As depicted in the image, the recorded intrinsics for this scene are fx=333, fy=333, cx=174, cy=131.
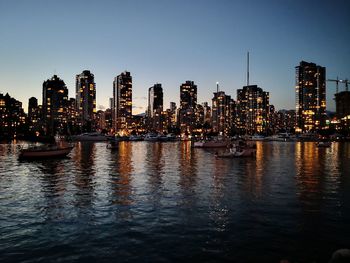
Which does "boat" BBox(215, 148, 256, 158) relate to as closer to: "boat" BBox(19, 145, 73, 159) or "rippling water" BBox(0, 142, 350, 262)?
"boat" BBox(19, 145, 73, 159)

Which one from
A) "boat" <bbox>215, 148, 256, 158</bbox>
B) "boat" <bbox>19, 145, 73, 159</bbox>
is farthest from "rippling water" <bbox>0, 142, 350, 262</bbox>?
"boat" <bbox>215, 148, 256, 158</bbox>

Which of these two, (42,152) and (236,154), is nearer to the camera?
(42,152)

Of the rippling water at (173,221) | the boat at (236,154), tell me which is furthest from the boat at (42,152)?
the boat at (236,154)

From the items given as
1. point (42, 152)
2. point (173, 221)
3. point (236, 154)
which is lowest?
point (173, 221)

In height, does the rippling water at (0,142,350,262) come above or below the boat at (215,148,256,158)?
below

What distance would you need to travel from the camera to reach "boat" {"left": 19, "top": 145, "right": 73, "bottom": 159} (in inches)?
2327

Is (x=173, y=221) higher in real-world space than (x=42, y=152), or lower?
lower

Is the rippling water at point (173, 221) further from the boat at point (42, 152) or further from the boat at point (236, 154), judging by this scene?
the boat at point (236, 154)

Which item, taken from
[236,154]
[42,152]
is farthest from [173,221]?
[42,152]

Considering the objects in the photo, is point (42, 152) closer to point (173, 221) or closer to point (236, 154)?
point (236, 154)

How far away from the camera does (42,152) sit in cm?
6103

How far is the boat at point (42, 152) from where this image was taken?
59.1 m

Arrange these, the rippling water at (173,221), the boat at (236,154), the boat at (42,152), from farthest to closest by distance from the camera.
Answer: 1. the boat at (236,154)
2. the boat at (42,152)
3. the rippling water at (173,221)

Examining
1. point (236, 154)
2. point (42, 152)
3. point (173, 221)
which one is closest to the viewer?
point (173, 221)
